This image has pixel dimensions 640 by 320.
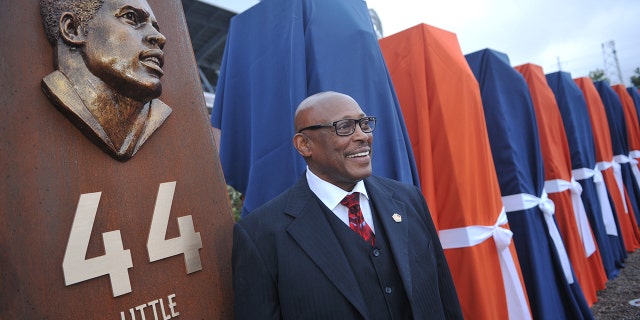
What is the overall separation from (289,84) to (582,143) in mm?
4160

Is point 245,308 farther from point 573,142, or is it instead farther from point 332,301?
point 573,142

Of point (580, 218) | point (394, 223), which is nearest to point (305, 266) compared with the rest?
point (394, 223)

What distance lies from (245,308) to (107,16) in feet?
3.14

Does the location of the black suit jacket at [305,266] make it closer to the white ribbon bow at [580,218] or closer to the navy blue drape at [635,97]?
the white ribbon bow at [580,218]

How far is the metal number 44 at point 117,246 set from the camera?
104 centimetres

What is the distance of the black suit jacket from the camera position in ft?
4.07

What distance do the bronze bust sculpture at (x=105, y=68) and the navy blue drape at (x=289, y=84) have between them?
0.72 m

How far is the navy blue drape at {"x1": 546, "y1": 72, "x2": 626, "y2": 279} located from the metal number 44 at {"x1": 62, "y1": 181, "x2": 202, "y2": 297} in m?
4.44

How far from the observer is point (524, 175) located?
3123 mm

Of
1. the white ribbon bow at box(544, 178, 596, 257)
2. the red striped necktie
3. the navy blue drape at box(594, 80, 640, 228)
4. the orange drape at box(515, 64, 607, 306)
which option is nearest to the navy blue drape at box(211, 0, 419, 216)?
the red striped necktie

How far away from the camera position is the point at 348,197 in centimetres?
145

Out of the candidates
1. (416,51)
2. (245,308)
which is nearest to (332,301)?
(245,308)

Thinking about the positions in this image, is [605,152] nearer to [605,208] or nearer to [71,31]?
[605,208]

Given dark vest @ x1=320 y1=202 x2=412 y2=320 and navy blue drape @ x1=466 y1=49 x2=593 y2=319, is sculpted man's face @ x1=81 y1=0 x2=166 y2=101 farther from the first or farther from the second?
navy blue drape @ x1=466 y1=49 x2=593 y2=319
